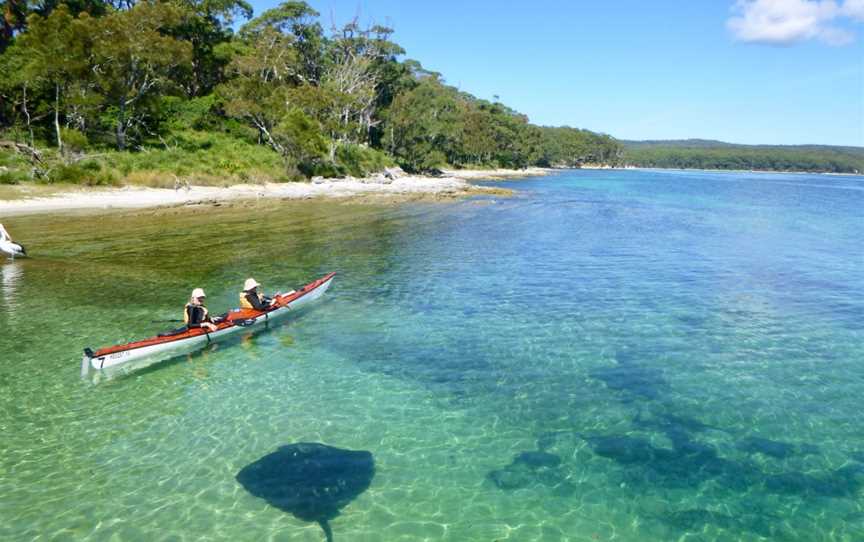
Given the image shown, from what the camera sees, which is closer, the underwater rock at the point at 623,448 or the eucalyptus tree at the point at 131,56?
the underwater rock at the point at 623,448

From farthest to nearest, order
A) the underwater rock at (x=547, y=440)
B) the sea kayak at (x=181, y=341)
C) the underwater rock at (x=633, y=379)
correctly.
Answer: the sea kayak at (x=181, y=341) → the underwater rock at (x=633, y=379) → the underwater rock at (x=547, y=440)

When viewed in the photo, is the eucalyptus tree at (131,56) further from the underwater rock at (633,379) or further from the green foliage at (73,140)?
the underwater rock at (633,379)

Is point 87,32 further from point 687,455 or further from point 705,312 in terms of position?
point 687,455

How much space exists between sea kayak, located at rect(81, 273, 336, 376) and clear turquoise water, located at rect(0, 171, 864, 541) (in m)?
0.48

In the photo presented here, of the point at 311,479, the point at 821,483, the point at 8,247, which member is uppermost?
the point at 8,247

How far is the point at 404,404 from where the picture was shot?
42.7 feet

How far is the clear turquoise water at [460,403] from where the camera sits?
9.18 m

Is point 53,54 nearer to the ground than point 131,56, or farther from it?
nearer to the ground

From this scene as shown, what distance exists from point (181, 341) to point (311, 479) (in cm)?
767

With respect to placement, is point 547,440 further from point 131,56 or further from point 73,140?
point 131,56

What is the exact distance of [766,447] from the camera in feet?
36.8

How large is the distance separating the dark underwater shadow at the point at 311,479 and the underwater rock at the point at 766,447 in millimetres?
7664

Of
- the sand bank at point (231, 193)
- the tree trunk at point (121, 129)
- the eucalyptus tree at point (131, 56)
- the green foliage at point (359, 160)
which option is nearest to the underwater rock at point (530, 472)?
the sand bank at point (231, 193)

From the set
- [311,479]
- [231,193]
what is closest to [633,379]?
[311,479]
